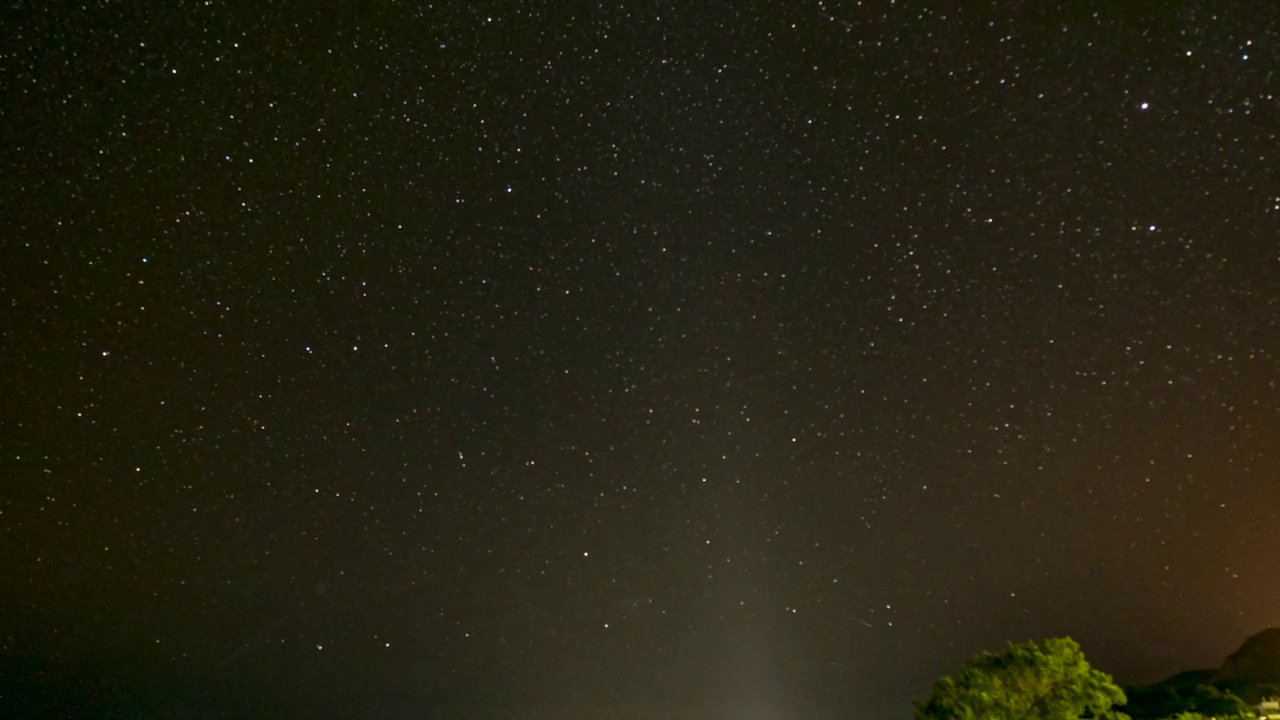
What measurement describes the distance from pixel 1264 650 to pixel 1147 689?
915cm

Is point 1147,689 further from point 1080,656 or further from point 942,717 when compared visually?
point 942,717

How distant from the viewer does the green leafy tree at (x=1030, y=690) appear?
991cm

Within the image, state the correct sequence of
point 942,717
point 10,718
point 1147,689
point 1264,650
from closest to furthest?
point 942,717 → point 1147,689 → point 1264,650 → point 10,718

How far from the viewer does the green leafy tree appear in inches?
390

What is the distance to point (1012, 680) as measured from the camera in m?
10.2

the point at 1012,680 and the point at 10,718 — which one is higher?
the point at 10,718

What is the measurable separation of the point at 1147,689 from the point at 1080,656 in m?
4.28

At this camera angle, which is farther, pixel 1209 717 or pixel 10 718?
pixel 10 718

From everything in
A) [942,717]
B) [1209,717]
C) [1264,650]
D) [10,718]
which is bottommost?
[1209,717]

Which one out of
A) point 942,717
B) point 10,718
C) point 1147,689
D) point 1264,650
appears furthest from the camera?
point 10,718

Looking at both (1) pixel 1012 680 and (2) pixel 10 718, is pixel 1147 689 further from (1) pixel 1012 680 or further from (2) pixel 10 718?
(2) pixel 10 718

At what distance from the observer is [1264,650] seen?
1897 centimetres

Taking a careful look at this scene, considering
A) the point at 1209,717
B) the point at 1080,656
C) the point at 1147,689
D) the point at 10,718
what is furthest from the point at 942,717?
the point at 10,718

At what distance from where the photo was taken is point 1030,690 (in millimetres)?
10156
